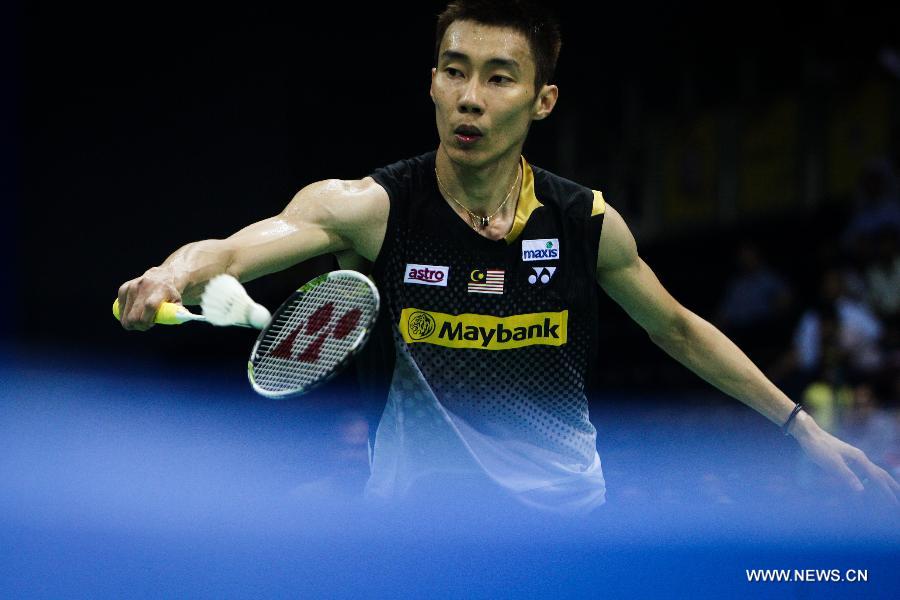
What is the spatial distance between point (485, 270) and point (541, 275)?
0.51 ft

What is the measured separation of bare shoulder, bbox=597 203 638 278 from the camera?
338 cm

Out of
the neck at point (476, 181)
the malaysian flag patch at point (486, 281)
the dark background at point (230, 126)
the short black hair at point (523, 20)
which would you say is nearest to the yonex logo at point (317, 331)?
the malaysian flag patch at point (486, 281)

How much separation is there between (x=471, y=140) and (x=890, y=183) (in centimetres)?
615

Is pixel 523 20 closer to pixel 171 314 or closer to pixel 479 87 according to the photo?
pixel 479 87

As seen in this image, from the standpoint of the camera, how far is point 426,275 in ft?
10.6

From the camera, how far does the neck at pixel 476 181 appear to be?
10.8 feet

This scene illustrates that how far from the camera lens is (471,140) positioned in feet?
10.5

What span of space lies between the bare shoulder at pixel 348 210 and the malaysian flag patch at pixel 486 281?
0.87ft

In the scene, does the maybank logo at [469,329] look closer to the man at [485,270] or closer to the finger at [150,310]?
the man at [485,270]

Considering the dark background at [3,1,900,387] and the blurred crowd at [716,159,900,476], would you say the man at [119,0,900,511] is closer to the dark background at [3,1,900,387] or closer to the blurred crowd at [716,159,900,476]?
the blurred crowd at [716,159,900,476]

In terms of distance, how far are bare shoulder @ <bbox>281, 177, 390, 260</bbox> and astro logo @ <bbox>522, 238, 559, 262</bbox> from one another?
39cm

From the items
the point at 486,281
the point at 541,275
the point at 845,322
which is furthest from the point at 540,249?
the point at 845,322

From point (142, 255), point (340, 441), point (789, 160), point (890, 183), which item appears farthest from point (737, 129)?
point (340, 441)

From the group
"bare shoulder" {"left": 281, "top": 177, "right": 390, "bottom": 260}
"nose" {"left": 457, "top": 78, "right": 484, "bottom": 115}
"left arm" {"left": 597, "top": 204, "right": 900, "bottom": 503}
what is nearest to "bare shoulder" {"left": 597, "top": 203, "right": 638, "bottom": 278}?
"left arm" {"left": 597, "top": 204, "right": 900, "bottom": 503}
